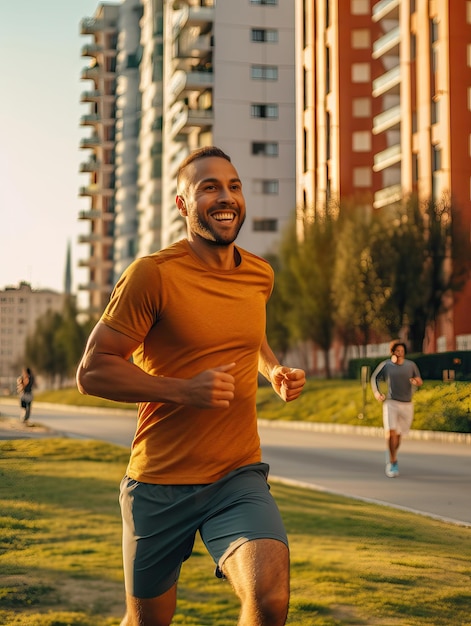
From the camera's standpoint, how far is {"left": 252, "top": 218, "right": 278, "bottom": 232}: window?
80062 millimetres

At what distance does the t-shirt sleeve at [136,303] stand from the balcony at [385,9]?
56725mm

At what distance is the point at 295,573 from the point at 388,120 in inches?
2089

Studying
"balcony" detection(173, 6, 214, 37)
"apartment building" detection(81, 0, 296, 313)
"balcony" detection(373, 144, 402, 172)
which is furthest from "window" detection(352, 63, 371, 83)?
"balcony" detection(173, 6, 214, 37)

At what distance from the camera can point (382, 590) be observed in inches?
261

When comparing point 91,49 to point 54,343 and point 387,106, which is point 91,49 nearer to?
point 54,343

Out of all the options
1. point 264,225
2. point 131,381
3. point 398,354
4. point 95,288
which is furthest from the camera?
point 95,288

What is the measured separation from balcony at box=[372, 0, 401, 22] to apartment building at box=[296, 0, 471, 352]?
91mm

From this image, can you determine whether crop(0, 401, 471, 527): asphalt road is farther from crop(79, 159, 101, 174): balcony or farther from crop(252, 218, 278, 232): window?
crop(79, 159, 101, 174): balcony

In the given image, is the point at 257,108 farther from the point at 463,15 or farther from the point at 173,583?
the point at 173,583

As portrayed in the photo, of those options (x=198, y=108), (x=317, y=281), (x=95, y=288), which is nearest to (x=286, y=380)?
(x=317, y=281)

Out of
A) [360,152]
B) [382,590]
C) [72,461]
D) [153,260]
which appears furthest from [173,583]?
[360,152]

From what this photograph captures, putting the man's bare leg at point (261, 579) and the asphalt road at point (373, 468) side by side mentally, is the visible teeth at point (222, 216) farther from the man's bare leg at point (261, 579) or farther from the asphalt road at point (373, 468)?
the asphalt road at point (373, 468)

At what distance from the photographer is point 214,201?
415 cm

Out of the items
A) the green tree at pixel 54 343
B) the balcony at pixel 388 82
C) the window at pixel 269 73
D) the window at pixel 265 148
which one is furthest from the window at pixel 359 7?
the green tree at pixel 54 343
